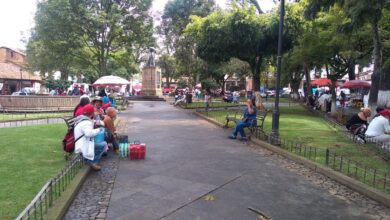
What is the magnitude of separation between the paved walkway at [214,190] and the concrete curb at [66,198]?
1.89 feet

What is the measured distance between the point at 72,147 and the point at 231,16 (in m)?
14.9

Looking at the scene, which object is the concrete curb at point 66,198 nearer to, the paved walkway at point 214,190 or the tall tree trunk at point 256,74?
the paved walkway at point 214,190

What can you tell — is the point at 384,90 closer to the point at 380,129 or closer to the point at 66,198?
the point at 380,129

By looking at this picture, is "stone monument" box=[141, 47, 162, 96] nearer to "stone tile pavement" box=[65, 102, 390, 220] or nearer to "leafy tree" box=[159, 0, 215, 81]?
"leafy tree" box=[159, 0, 215, 81]

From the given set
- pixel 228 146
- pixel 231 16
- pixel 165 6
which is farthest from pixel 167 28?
pixel 228 146

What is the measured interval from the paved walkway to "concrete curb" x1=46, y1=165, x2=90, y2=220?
0.58 meters

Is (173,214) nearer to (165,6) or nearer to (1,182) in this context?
(1,182)

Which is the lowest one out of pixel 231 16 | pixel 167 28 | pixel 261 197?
pixel 261 197

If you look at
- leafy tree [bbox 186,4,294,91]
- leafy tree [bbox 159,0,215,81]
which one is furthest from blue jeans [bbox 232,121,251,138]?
leafy tree [bbox 159,0,215,81]

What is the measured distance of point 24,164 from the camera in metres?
7.07

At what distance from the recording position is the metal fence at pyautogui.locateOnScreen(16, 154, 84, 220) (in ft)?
13.2

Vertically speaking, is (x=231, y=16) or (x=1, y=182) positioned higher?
(x=231, y=16)

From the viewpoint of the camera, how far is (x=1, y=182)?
5.75m

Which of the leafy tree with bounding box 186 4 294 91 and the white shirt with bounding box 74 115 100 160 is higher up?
the leafy tree with bounding box 186 4 294 91
